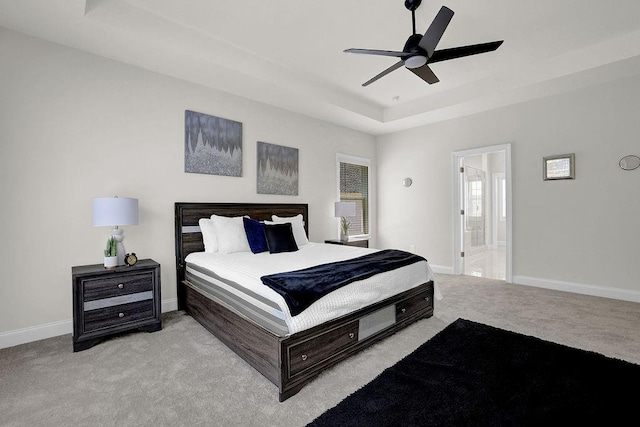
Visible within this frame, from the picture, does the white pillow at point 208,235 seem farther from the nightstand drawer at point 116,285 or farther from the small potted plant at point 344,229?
the small potted plant at point 344,229

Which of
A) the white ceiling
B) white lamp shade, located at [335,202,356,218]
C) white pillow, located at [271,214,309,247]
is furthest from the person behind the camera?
white lamp shade, located at [335,202,356,218]

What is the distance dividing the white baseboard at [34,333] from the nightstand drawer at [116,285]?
68 centimetres

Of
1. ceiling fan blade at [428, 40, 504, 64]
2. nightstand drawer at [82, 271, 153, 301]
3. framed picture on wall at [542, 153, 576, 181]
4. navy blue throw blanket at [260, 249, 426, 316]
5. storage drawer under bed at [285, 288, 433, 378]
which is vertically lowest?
storage drawer under bed at [285, 288, 433, 378]

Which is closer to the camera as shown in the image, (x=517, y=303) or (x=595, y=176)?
(x=517, y=303)

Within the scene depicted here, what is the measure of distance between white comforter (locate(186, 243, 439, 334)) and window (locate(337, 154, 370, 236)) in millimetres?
2329

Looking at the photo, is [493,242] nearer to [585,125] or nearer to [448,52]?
[585,125]

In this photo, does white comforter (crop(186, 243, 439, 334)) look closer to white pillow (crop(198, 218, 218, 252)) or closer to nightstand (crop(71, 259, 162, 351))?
white pillow (crop(198, 218, 218, 252))

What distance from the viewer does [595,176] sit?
3945 millimetres

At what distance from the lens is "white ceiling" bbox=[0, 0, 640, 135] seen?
104 inches

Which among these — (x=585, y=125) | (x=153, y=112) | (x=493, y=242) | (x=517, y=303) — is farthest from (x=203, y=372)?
(x=493, y=242)

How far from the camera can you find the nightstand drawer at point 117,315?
2551mm

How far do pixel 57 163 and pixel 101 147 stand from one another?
40cm

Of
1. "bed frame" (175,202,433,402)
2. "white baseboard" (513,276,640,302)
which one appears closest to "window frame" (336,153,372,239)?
"bed frame" (175,202,433,402)

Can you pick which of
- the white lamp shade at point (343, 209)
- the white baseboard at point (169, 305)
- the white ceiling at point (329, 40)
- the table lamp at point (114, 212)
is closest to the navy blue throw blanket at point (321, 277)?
the table lamp at point (114, 212)
